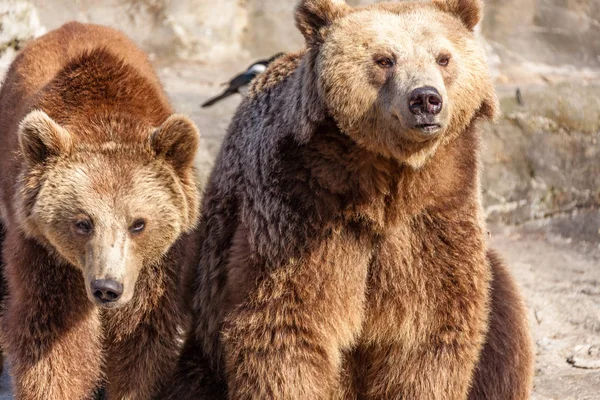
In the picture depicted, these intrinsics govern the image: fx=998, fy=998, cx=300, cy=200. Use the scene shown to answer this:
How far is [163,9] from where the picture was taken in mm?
13156

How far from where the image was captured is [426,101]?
15.2 ft

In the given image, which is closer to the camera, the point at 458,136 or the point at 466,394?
the point at 458,136

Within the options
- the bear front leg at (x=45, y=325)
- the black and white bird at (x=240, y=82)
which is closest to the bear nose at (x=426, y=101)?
the bear front leg at (x=45, y=325)

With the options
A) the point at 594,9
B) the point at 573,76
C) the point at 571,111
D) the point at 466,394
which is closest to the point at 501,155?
the point at 571,111

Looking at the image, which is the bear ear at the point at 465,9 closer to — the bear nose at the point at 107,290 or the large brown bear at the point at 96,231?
the large brown bear at the point at 96,231

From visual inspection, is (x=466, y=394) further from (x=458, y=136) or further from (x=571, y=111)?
(x=571, y=111)

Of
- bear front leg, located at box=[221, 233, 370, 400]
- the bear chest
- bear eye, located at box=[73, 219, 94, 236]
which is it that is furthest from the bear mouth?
bear eye, located at box=[73, 219, 94, 236]

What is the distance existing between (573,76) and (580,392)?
631 centimetres

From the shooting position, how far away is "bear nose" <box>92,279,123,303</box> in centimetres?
496

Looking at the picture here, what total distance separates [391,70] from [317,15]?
502mm

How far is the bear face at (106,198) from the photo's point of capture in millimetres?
5117

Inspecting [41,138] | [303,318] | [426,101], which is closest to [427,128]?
[426,101]

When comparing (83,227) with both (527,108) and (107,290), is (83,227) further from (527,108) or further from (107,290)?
(527,108)

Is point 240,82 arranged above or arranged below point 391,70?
below
